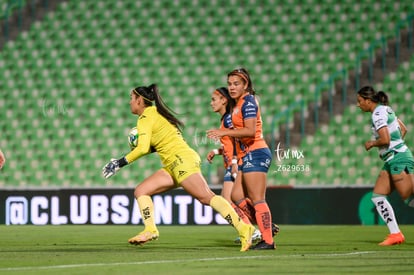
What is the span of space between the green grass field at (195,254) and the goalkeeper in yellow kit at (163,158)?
0.47m

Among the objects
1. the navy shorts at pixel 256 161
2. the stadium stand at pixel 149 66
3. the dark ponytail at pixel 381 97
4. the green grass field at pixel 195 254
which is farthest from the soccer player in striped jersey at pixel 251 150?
the stadium stand at pixel 149 66

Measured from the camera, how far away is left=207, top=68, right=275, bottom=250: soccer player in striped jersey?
33.9ft

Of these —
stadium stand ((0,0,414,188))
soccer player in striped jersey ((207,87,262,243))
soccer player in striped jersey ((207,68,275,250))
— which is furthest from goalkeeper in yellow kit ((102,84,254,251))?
stadium stand ((0,0,414,188))

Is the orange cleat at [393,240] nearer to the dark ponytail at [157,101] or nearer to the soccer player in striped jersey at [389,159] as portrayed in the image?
the soccer player in striped jersey at [389,159]

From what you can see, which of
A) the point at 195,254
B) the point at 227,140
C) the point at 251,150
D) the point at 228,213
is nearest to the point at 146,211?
the point at 228,213

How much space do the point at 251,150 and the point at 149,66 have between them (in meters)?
12.2

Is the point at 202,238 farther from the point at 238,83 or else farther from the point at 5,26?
the point at 5,26

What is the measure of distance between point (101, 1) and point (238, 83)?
44.8ft

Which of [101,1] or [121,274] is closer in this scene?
[121,274]

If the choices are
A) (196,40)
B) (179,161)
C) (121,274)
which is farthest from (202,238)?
(196,40)

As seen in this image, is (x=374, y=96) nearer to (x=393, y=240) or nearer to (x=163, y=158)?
(x=393, y=240)

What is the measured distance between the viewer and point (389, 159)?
39.0 feet

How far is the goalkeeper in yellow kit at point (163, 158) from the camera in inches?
422

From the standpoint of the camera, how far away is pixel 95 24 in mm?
23250
